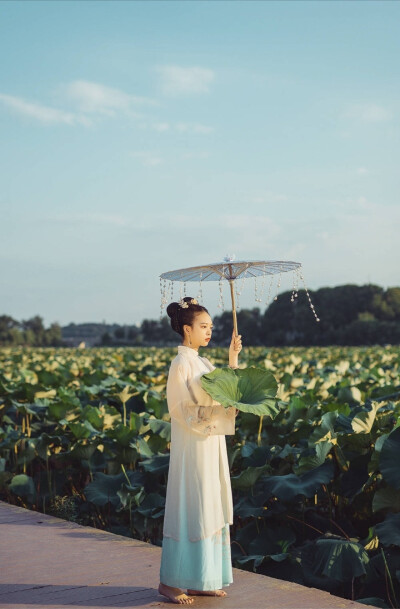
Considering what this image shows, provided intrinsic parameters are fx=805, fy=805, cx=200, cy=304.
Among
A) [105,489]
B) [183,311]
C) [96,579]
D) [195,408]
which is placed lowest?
[96,579]

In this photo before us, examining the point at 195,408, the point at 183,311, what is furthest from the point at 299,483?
the point at 183,311

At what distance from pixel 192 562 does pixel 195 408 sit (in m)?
0.72

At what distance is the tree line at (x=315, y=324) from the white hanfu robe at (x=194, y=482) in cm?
7433

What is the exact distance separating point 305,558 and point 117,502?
178 cm

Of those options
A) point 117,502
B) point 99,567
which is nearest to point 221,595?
point 99,567

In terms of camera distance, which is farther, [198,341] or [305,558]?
[305,558]

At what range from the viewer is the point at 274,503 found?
217 inches

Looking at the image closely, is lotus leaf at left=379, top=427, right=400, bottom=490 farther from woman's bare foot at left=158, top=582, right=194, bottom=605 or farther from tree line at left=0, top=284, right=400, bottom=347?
tree line at left=0, top=284, right=400, bottom=347

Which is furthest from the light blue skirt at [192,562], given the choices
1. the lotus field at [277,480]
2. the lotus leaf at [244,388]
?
the lotus field at [277,480]

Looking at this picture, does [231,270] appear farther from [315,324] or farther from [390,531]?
[315,324]

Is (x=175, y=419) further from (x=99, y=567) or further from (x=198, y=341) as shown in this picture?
(x=99, y=567)

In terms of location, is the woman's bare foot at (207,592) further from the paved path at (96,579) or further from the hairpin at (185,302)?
the hairpin at (185,302)

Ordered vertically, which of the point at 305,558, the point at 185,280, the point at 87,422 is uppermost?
the point at 185,280

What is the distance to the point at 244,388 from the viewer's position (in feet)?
12.6
